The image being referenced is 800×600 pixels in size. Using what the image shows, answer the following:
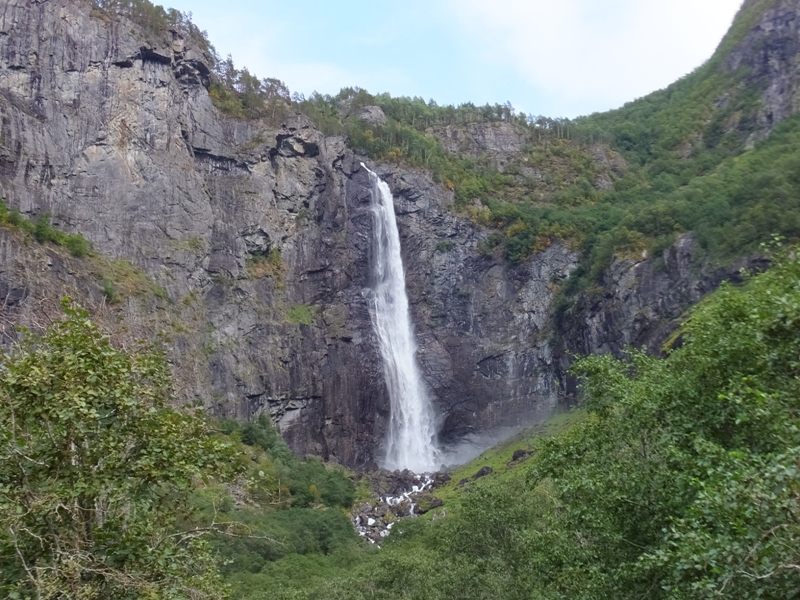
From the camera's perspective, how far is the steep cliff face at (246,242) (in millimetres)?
44750

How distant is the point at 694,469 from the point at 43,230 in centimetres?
4049

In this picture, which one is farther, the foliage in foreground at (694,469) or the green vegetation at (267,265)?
the green vegetation at (267,265)

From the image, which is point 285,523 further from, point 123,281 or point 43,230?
point 43,230

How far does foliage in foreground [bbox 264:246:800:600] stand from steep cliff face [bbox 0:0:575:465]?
31624 mm

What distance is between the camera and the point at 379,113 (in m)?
75.2

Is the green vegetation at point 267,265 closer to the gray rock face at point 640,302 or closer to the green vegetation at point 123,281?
the green vegetation at point 123,281

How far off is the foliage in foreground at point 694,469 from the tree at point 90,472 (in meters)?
5.18

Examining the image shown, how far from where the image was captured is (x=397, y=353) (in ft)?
176

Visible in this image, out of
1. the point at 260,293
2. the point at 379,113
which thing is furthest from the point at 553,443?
the point at 379,113

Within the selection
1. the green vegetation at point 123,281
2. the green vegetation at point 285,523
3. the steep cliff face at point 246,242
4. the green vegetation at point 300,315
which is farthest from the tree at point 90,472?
the green vegetation at point 300,315

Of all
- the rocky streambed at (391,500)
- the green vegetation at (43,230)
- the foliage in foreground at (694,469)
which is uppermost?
the green vegetation at (43,230)

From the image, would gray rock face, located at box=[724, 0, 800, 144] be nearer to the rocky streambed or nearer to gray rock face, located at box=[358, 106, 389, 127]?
gray rock face, located at box=[358, 106, 389, 127]

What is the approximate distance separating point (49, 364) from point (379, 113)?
71.8m

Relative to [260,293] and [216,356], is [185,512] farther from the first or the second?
[260,293]
